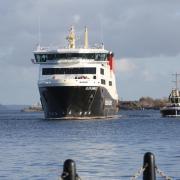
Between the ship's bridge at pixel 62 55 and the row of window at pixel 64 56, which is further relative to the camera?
the ship's bridge at pixel 62 55

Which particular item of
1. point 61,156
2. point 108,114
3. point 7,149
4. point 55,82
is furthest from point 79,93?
point 61,156

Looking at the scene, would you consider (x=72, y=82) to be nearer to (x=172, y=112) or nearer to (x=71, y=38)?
(x=71, y=38)

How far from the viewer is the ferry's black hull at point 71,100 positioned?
96.8 m

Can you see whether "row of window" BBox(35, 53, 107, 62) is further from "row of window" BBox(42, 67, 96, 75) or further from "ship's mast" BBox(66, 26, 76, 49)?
"ship's mast" BBox(66, 26, 76, 49)

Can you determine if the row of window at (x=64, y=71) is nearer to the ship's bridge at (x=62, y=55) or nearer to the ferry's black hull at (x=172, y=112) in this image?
the ship's bridge at (x=62, y=55)

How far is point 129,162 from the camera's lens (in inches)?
1526

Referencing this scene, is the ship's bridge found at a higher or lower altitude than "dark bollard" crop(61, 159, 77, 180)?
higher

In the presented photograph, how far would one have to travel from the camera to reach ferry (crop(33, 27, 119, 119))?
3821 inches

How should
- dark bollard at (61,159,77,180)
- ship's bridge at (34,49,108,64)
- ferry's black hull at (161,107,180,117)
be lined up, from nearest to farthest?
dark bollard at (61,159,77,180) < ship's bridge at (34,49,108,64) < ferry's black hull at (161,107,180,117)

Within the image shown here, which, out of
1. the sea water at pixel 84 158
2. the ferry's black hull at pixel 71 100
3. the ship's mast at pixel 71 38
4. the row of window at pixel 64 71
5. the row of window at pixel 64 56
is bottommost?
the sea water at pixel 84 158

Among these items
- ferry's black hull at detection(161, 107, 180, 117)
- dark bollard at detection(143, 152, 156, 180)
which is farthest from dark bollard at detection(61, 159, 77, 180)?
ferry's black hull at detection(161, 107, 180, 117)

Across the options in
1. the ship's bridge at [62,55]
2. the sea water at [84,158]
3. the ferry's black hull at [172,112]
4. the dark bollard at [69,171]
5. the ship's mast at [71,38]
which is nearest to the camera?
the dark bollard at [69,171]

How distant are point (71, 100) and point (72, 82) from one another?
91.8 inches

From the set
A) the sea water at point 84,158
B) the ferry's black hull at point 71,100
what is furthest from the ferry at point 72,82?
the sea water at point 84,158
